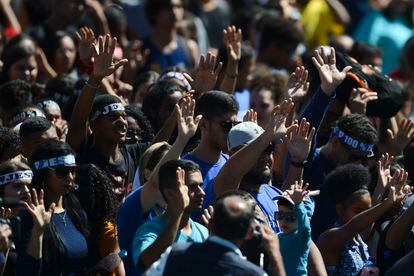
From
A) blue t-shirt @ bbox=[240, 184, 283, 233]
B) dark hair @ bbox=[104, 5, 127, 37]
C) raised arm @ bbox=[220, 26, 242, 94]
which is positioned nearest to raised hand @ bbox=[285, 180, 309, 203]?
blue t-shirt @ bbox=[240, 184, 283, 233]

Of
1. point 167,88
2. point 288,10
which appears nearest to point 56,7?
point 288,10

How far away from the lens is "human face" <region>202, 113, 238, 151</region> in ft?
30.9

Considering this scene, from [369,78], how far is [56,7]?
14.0ft

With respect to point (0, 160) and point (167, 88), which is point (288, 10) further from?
point (0, 160)

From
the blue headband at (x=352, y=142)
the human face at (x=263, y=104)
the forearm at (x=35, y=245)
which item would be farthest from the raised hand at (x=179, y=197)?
the human face at (x=263, y=104)

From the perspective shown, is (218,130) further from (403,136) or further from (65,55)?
(65,55)

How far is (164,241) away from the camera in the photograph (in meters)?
8.07

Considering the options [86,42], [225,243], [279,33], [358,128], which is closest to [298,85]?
[358,128]

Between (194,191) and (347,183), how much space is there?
5.01 feet

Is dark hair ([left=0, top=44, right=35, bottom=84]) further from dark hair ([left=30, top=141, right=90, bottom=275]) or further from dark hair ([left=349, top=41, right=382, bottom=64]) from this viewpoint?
dark hair ([left=349, top=41, right=382, bottom=64])

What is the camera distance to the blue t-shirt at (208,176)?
905 cm

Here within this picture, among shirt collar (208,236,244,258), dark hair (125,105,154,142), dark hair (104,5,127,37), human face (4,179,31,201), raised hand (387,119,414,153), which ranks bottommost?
dark hair (104,5,127,37)

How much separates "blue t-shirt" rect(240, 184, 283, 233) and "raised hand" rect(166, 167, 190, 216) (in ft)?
2.91

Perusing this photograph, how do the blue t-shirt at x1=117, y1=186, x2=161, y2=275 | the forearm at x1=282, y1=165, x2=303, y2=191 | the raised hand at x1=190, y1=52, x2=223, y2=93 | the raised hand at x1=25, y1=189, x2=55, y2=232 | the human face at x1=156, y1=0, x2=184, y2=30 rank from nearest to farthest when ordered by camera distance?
the raised hand at x1=25, y1=189, x2=55, y2=232 → the blue t-shirt at x1=117, y1=186, x2=161, y2=275 → the forearm at x1=282, y1=165, x2=303, y2=191 → the raised hand at x1=190, y1=52, x2=223, y2=93 → the human face at x1=156, y1=0, x2=184, y2=30
